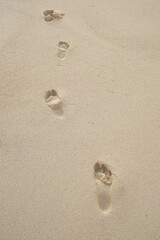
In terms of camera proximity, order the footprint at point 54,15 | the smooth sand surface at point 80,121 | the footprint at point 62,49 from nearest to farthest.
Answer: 1. the smooth sand surface at point 80,121
2. the footprint at point 62,49
3. the footprint at point 54,15

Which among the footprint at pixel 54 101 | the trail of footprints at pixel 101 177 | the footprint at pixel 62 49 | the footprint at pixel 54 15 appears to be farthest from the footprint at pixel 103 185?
the footprint at pixel 54 15

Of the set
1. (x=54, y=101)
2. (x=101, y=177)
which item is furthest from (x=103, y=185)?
(x=54, y=101)

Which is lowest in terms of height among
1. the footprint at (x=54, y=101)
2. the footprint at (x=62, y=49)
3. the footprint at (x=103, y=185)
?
the footprint at (x=103, y=185)

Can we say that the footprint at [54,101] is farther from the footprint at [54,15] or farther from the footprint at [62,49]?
the footprint at [54,15]

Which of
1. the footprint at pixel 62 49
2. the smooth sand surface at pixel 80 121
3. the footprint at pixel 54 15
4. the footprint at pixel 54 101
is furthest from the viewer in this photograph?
the footprint at pixel 54 15

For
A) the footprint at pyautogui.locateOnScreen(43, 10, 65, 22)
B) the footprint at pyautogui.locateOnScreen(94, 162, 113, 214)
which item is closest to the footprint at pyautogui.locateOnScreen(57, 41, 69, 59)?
the footprint at pyautogui.locateOnScreen(43, 10, 65, 22)

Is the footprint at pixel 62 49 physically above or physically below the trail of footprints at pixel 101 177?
above

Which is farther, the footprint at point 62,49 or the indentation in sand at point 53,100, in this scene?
the footprint at point 62,49
